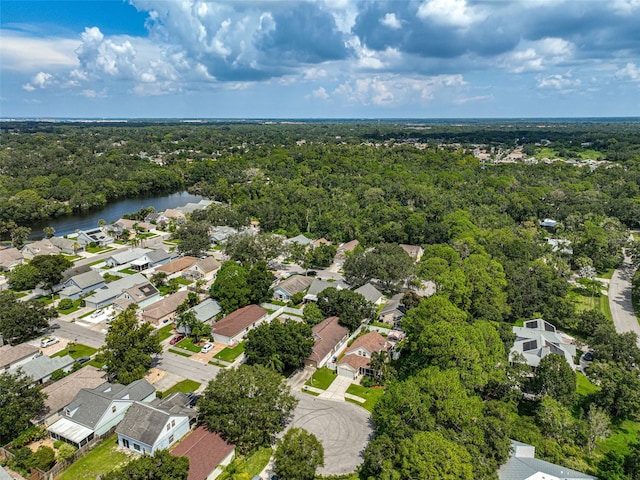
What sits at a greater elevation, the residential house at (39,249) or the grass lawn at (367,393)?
the residential house at (39,249)

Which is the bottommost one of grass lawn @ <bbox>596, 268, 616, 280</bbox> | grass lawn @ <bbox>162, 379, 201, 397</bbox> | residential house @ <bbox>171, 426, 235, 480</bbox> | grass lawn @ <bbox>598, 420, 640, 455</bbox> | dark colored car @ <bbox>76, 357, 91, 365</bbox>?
grass lawn @ <bbox>596, 268, 616, 280</bbox>

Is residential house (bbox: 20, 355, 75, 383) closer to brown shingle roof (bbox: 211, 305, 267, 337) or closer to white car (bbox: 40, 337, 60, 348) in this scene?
white car (bbox: 40, 337, 60, 348)

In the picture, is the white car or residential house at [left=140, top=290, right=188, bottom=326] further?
residential house at [left=140, top=290, right=188, bottom=326]

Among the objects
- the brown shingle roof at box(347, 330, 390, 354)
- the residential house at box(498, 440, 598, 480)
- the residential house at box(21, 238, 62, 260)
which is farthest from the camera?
the residential house at box(21, 238, 62, 260)

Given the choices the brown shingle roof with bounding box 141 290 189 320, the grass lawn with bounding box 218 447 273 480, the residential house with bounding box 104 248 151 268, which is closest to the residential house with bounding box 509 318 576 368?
the grass lawn with bounding box 218 447 273 480

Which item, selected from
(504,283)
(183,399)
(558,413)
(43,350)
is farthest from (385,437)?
(43,350)

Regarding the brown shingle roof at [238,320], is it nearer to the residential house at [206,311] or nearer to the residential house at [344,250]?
the residential house at [206,311]

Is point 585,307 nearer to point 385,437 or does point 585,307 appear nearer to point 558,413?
point 558,413

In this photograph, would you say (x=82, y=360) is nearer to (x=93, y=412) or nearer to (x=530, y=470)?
(x=93, y=412)

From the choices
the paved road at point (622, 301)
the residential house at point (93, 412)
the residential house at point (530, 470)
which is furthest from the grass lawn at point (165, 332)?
the paved road at point (622, 301)
